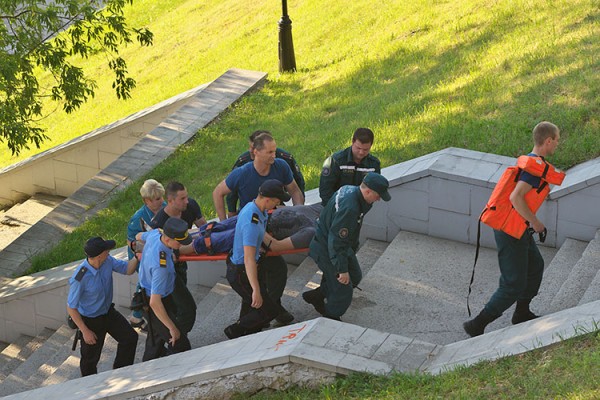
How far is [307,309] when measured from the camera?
8.43 m

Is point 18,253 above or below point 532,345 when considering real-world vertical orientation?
below

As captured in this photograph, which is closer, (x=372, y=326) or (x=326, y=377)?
(x=326, y=377)

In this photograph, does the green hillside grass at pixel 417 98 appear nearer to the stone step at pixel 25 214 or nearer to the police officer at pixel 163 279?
the police officer at pixel 163 279

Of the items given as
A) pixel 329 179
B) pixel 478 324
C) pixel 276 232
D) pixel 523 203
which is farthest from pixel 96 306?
pixel 523 203

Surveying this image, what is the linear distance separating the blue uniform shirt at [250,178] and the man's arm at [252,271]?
49.8 inches

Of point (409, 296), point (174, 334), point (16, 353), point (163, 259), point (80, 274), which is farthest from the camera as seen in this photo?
point (16, 353)

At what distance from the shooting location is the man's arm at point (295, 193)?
859 centimetres

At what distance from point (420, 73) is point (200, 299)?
5.44m

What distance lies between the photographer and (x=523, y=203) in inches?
265

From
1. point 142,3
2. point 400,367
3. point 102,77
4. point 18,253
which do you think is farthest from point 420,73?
point 142,3

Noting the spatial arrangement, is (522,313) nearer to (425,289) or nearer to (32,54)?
(425,289)

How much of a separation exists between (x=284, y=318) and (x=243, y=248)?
979mm

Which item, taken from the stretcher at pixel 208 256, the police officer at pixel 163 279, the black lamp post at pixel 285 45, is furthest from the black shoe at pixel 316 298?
the black lamp post at pixel 285 45

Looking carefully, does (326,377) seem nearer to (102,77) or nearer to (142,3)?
(102,77)
